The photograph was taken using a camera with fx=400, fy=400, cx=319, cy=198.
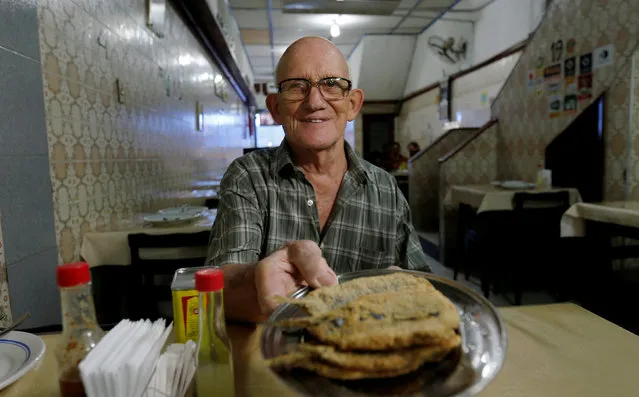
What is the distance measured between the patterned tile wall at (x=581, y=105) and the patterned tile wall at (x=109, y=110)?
14.0 feet

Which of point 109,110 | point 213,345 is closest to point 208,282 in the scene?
point 213,345

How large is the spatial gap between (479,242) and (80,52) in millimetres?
3559

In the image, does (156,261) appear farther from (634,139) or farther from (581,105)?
(581,105)

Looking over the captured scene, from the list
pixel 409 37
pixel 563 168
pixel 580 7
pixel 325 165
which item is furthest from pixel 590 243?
pixel 409 37

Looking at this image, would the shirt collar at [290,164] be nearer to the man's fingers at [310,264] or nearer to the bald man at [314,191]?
the bald man at [314,191]

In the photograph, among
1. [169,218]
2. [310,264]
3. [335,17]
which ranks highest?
[335,17]

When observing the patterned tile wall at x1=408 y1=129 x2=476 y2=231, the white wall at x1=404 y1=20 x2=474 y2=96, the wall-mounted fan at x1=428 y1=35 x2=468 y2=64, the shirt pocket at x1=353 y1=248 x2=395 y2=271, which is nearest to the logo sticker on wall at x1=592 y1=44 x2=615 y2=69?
the patterned tile wall at x1=408 y1=129 x2=476 y2=231

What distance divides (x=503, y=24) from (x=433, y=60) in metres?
2.64

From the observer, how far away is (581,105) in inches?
171

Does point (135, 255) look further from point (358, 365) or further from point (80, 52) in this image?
point (358, 365)

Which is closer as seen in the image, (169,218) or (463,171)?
(169,218)

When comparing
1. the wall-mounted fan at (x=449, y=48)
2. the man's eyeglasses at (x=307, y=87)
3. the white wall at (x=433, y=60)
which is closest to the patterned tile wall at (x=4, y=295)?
the man's eyeglasses at (x=307, y=87)

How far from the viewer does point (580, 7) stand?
4293 millimetres

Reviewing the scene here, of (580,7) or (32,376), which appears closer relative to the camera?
(32,376)
